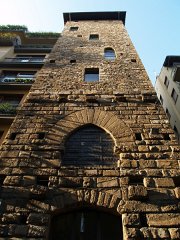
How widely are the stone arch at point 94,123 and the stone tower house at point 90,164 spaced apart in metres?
0.02

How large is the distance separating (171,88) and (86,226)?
1442 centimetres

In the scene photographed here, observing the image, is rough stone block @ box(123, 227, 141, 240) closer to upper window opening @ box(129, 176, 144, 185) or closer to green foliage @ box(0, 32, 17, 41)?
upper window opening @ box(129, 176, 144, 185)

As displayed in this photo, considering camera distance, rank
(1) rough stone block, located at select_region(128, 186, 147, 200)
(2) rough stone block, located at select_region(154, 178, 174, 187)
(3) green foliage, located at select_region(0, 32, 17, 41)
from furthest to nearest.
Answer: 1. (3) green foliage, located at select_region(0, 32, 17, 41)
2. (2) rough stone block, located at select_region(154, 178, 174, 187)
3. (1) rough stone block, located at select_region(128, 186, 147, 200)

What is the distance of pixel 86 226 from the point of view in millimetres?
5070

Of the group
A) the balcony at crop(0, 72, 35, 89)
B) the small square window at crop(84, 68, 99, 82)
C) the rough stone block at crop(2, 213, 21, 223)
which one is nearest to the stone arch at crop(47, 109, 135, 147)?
the rough stone block at crop(2, 213, 21, 223)

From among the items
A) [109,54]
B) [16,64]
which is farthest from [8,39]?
[109,54]

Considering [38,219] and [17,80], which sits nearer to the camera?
[38,219]

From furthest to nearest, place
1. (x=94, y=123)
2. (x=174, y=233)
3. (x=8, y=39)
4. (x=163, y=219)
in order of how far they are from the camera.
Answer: (x=8, y=39)
(x=94, y=123)
(x=163, y=219)
(x=174, y=233)

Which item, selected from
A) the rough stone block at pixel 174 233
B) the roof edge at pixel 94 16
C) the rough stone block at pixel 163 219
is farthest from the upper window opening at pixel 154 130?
the roof edge at pixel 94 16

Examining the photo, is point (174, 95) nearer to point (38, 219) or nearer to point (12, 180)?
point (12, 180)

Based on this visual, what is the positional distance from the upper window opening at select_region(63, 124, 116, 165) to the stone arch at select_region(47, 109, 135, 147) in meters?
0.14

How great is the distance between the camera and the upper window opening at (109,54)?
12.0 m

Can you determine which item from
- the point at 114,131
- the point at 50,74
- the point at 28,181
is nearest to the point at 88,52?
the point at 50,74

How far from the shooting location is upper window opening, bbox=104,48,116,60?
12028 mm
